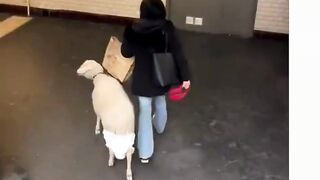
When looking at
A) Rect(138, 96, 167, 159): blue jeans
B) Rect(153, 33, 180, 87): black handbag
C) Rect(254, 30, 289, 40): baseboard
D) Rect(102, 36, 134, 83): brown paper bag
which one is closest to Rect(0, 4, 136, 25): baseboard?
Rect(254, 30, 289, 40): baseboard

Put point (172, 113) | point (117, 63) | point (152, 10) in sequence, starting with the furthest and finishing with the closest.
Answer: point (172, 113)
point (117, 63)
point (152, 10)

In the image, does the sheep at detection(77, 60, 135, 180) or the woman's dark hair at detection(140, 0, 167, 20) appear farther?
the sheep at detection(77, 60, 135, 180)

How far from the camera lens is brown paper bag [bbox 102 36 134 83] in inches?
128

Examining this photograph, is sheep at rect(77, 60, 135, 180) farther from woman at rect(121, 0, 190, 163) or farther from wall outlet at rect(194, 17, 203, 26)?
wall outlet at rect(194, 17, 203, 26)

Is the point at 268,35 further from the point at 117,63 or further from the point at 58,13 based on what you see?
the point at 117,63

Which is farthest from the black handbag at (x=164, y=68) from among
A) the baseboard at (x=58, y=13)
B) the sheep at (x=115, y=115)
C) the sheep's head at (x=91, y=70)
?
the baseboard at (x=58, y=13)

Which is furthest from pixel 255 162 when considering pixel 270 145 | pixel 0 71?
pixel 0 71

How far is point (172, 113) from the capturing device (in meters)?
4.24

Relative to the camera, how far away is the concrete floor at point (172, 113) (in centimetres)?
352

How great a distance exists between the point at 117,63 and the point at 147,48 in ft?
0.94

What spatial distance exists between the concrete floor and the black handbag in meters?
0.71

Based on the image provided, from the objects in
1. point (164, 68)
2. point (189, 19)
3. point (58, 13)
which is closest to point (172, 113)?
point (164, 68)

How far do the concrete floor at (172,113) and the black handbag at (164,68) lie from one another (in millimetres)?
707

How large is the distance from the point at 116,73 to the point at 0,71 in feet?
6.33
